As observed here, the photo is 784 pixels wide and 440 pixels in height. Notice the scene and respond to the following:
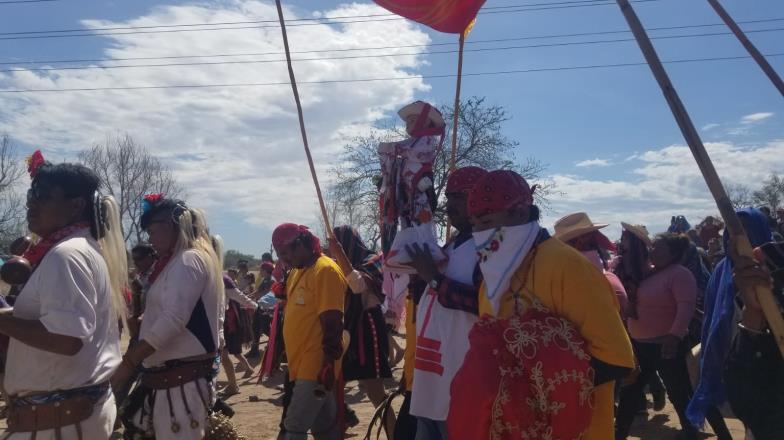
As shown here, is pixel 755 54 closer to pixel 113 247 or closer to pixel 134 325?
pixel 113 247

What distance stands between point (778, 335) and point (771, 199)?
47581mm

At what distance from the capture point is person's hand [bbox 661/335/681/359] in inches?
239

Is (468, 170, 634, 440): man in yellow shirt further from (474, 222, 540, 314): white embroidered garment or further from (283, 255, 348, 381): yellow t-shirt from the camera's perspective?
(283, 255, 348, 381): yellow t-shirt

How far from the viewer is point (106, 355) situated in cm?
320

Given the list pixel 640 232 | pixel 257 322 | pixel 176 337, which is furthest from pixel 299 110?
pixel 257 322

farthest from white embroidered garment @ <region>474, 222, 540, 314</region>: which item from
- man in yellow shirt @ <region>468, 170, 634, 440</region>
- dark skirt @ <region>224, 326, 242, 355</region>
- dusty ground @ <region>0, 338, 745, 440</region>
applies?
dark skirt @ <region>224, 326, 242, 355</region>

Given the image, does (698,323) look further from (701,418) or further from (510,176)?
(510,176)

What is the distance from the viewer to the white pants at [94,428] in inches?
118

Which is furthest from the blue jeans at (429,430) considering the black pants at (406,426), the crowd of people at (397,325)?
the black pants at (406,426)

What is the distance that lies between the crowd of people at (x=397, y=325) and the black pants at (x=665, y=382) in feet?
1.06

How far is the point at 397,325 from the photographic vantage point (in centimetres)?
511

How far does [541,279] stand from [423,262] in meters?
0.94

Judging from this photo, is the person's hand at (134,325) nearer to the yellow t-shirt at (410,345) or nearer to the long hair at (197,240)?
the long hair at (197,240)

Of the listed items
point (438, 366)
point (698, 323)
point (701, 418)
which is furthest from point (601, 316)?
point (698, 323)
